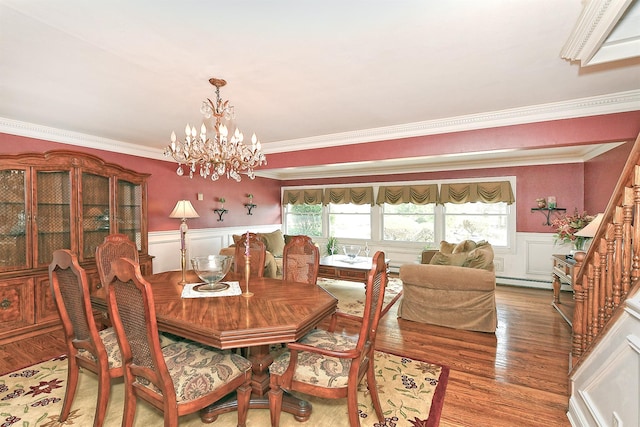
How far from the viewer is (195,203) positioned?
17.8 feet

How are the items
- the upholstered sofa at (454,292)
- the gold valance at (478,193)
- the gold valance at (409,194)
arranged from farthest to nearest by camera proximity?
1. the gold valance at (409,194)
2. the gold valance at (478,193)
3. the upholstered sofa at (454,292)

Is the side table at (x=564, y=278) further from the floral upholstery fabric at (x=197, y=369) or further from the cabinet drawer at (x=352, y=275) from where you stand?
the floral upholstery fabric at (x=197, y=369)

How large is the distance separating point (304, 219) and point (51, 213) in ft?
16.4

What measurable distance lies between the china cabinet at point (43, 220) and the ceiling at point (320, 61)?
0.53 metres

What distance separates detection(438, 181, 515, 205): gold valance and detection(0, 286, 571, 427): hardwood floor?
208cm

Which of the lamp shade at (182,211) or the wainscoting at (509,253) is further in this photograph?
the wainscoting at (509,253)

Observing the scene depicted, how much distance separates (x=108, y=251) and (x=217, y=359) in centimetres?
182

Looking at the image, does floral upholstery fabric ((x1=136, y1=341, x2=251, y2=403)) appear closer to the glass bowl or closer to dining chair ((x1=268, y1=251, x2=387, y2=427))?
dining chair ((x1=268, y1=251, x2=387, y2=427))

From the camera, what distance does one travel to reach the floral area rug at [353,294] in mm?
4121

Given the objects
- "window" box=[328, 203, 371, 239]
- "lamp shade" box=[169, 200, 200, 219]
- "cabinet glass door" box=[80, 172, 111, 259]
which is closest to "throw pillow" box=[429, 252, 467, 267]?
"window" box=[328, 203, 371, 239]

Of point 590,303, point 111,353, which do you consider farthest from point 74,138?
point 590,303

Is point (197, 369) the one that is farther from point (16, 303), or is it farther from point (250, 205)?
point (250, 205)

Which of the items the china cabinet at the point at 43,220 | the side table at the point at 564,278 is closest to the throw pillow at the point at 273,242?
the china cabinet at the point at 43,220

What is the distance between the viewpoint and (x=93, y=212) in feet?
12.2
